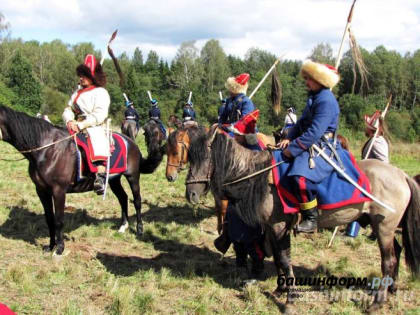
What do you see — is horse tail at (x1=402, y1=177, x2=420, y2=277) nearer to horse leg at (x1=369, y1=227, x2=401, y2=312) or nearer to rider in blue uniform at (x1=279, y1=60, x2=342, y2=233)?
horse leg at (x1=369, y1=227, x2=401, y2=312)

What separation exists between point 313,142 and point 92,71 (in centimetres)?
370

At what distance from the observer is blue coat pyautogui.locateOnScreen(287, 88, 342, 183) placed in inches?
163

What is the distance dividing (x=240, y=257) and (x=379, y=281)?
1.87m

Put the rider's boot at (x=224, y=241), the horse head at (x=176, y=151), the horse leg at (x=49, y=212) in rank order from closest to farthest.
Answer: the rider's boot at (x=224, y=241) < the horse head at (x=176, y=151) < the horse leg at (x=49, y=212)

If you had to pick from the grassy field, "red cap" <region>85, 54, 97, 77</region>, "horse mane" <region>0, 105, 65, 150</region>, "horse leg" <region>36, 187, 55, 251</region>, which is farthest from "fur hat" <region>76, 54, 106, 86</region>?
the grassy field

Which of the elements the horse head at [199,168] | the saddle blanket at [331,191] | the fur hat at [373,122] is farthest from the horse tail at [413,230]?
the horse head at [199,168]

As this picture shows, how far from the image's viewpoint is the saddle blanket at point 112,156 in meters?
6.12

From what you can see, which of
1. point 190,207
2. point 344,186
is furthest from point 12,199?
point 344,186

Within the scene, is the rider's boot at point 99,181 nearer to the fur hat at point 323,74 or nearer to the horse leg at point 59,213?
the horse leg at point 59,213

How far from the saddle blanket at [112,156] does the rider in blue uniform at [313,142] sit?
3.32 meters

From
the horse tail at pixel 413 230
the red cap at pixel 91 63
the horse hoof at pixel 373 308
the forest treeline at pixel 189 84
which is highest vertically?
the forest treeline at pixel 189 84

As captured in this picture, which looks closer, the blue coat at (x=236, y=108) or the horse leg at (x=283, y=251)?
the horse leg at (x=283, y=251)

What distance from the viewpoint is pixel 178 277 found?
17.2 ft

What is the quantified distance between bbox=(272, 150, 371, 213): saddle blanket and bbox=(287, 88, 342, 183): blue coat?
12cm
